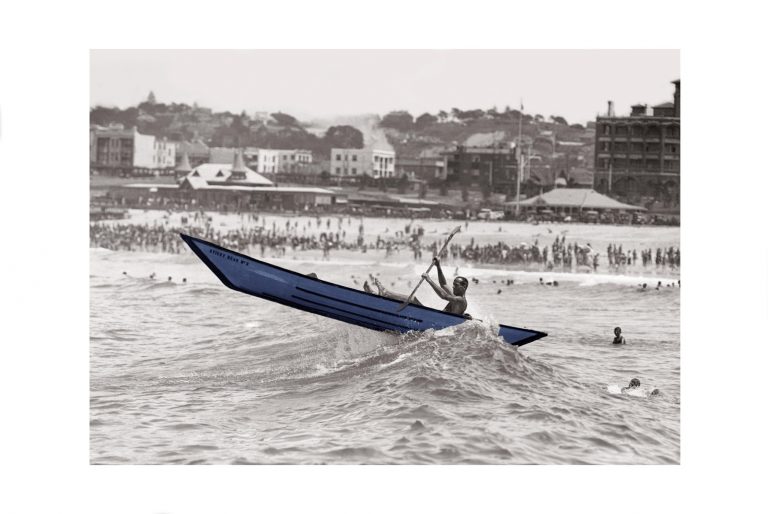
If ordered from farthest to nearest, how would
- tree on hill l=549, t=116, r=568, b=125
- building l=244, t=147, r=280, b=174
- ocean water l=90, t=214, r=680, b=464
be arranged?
1. building l=244, t=147, r=280, b=174
2. tree on hill l=549, t=116, r=568, b=125
3. ocean water l=90, t=214, r=680, b=464

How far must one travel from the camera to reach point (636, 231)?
855 centimetres

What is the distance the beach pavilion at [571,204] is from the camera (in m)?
8.70

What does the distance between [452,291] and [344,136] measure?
1.46 metres

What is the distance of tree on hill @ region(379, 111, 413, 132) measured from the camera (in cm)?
837

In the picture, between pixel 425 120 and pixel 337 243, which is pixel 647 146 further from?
pixel 337 243

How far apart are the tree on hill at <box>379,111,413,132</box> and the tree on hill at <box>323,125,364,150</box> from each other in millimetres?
212

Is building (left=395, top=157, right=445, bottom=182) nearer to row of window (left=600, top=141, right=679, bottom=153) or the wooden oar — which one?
the wooden oar

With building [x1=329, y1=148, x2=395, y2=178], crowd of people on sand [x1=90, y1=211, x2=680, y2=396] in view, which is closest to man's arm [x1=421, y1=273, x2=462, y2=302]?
crowd of people on sand [x1=90, y1=211, x2=680, y2=396]

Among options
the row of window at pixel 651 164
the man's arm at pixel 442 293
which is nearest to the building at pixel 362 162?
the man's arm at pixel 442 293

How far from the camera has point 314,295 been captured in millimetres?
8000

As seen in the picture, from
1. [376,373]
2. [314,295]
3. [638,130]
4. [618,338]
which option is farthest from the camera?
[618,338]

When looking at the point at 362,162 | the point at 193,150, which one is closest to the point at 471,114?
the point at 362,162
